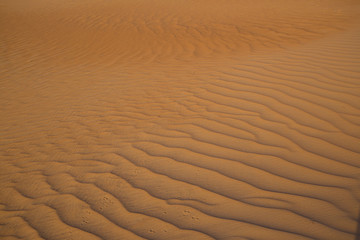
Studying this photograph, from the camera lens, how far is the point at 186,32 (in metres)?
7.30

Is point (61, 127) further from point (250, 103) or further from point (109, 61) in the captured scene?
point (109, 61)

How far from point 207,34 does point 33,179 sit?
5.87 metres

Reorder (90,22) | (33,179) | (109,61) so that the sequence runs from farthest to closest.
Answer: (90,22)
(109,61)
(33,179)

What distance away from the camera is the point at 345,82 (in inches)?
122

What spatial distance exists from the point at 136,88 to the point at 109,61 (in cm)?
213

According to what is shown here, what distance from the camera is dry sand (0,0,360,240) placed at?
172 cm

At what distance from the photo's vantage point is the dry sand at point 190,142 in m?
1.72

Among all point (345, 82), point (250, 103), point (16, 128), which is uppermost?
point (345, 82)

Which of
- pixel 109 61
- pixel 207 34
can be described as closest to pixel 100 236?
pixel 109 61

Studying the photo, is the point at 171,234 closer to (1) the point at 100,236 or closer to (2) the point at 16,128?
(1) the point at 100,236

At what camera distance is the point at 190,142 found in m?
2.49

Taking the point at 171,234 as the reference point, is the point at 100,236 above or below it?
below

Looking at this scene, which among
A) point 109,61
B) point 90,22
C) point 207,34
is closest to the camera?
point 109,61

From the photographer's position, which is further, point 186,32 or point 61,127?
point 186,32
